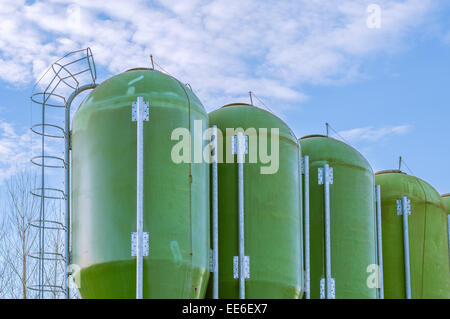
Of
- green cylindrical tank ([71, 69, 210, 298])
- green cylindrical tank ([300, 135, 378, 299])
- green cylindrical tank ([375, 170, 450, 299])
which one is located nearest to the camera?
green cylindrical tank ([71, 69, 210, 298])

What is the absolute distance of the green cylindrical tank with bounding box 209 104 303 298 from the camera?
1986 cm

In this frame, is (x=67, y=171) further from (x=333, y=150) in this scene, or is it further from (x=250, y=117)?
(x=333, y=150)

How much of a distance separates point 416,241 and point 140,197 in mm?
10855

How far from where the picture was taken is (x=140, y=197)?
17.8m

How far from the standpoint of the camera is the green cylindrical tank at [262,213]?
19859 millimetres

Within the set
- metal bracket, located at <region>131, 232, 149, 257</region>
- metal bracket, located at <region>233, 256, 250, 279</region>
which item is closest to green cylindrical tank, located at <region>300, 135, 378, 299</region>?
metal bracket, located at <region>233, 256, 250, 279</region>

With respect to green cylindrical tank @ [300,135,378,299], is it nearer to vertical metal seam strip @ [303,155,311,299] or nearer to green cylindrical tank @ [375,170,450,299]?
vertical metal seam strip @ [303,155,311,299]

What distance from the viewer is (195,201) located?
1866cm

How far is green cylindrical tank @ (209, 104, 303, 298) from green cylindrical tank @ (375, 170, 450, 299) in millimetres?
5138

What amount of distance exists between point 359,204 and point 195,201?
6.33 meters

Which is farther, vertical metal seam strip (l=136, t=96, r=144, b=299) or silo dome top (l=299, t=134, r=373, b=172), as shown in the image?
silo dome top (l=299, t=134, r=373, b=172)

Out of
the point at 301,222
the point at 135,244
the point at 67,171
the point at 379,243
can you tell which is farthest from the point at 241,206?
the point at 379,243
